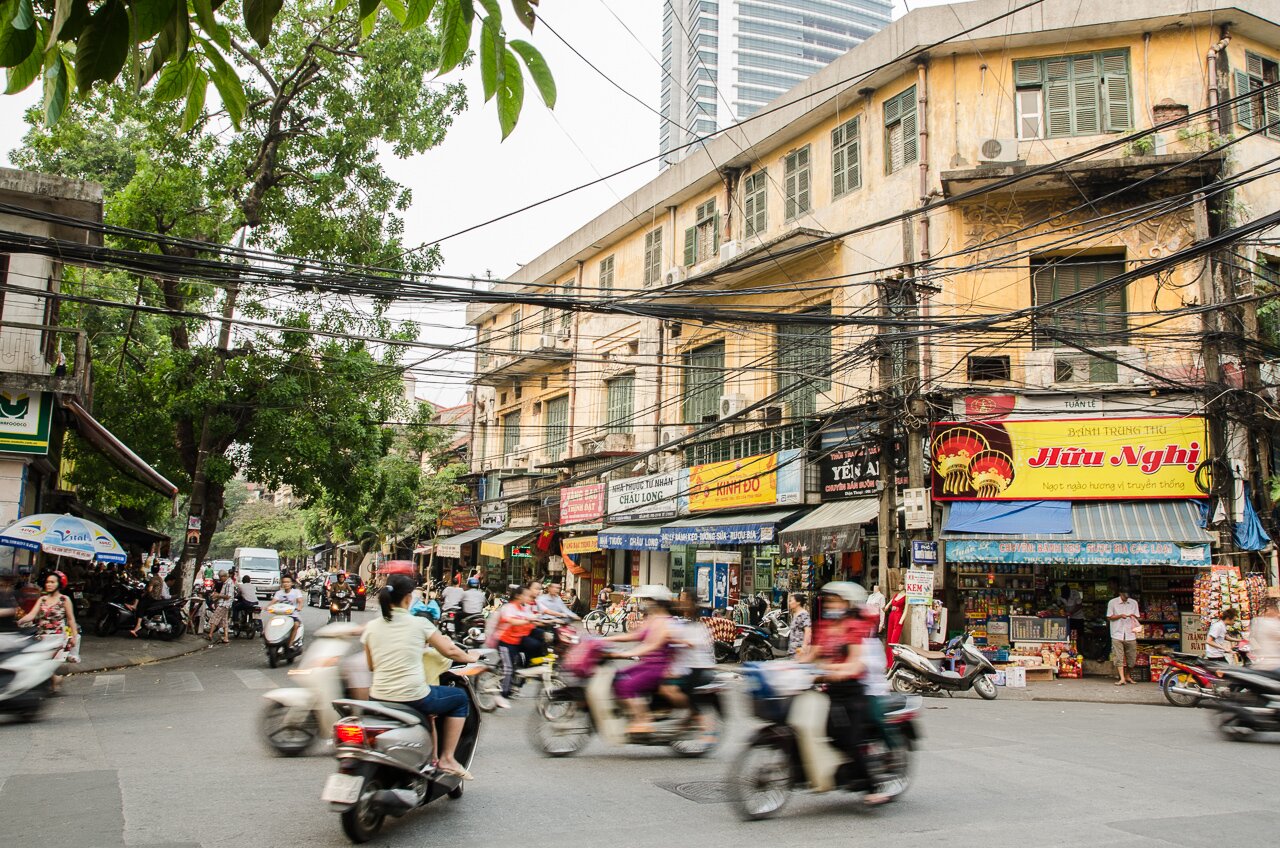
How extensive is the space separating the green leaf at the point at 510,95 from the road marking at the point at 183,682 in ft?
41.3

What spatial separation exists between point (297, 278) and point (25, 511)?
1031 cm

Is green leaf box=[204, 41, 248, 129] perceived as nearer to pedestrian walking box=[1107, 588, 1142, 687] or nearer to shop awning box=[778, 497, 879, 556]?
shop awning box=[778, 497, 879, 556]

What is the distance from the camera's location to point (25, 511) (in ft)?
57.4

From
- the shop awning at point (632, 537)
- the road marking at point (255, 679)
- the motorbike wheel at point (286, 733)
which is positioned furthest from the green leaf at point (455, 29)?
the shop awning at point (632, 537)

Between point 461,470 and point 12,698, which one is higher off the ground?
point 461,470

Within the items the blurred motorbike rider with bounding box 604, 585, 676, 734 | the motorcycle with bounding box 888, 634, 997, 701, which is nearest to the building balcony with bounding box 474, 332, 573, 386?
the motorcycle with bounding box 888, 634, 997, 701

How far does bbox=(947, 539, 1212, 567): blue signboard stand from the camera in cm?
1498

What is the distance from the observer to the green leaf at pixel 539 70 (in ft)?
8.48

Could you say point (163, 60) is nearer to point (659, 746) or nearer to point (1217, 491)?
point (659, 746)

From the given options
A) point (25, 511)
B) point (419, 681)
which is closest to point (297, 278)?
point (419, 681)

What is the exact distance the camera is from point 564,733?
337 inches

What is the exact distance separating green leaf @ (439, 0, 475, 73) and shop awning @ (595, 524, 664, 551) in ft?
70.0

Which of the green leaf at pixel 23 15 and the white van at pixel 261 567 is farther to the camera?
the white van at pixel 261 567

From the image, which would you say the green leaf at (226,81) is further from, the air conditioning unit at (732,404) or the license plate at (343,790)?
the air conditioning unit at (732,404)
